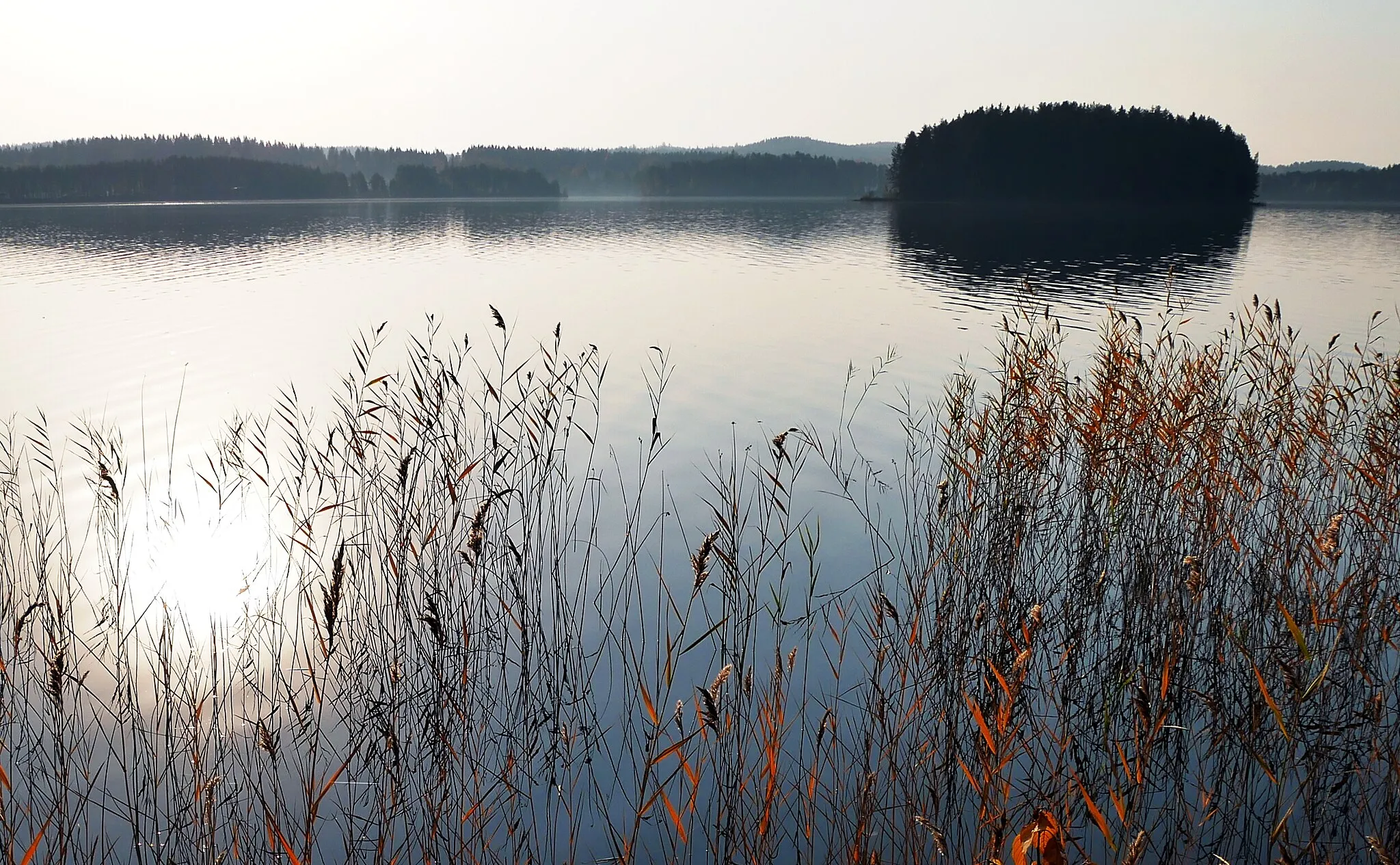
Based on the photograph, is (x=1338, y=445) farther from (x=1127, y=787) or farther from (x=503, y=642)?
(x=503, y=642)

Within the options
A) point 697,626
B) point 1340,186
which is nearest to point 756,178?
point 1340,186

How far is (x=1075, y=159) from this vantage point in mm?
93438

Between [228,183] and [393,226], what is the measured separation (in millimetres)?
98305

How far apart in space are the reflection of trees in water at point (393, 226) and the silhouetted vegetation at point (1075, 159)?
18670 mm

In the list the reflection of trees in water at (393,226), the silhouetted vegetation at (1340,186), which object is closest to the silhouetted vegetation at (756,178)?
the silhouetted vegetation at (1340,186)

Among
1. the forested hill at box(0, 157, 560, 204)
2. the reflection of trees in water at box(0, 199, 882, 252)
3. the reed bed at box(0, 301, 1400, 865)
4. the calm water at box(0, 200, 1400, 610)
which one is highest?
the forested hill at box(0, 157, 560, 204)

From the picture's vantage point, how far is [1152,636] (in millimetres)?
5348

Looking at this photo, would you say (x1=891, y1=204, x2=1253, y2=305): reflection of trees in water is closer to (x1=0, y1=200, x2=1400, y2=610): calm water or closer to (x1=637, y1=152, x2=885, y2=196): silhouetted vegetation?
(x1=0, y1=200, x2=1400, y2=610): calm water

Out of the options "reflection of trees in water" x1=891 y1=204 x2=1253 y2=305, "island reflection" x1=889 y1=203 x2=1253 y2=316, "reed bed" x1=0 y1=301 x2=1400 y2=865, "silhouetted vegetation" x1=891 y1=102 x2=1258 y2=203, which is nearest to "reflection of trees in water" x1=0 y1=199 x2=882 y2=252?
"reflection of trees in water" x1=891 y1=204 x2=1253 y2=305

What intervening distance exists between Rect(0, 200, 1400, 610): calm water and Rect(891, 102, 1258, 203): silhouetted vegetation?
45039 millimetres

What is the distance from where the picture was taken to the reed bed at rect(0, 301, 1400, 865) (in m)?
3.86

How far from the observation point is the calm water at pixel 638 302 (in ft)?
40.3

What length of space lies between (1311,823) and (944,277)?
80.1 ft

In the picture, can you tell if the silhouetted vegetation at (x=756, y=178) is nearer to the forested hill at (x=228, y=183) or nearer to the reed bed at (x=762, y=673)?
the forested hill at (x=228, y=183)
